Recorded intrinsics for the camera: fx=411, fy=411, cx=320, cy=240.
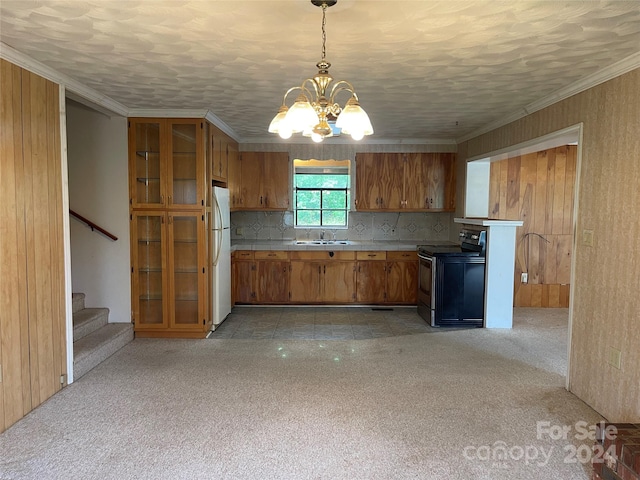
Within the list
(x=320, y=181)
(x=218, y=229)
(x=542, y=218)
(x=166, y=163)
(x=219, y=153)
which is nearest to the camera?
(x=166, y=163)

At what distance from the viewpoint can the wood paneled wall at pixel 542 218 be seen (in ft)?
18.8

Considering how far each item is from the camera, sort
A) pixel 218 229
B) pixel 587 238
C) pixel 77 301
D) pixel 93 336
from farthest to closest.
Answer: pixel 218 229, pixel 77 301, pixel 93 336, pixel 587 238

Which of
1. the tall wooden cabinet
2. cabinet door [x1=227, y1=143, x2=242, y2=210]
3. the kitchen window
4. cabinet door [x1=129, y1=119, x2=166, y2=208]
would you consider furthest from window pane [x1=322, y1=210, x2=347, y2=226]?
cabinet door [x1=129, y1=119, x2=166, y2=208]

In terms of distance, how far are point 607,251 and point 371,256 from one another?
10.4 feet

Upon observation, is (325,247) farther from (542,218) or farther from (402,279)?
(542,218)

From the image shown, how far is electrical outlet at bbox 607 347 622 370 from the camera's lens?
8.79ft

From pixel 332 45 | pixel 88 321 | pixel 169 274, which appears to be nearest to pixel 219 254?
pixel 169 274

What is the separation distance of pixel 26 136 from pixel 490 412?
143 inches

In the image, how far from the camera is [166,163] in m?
4.27

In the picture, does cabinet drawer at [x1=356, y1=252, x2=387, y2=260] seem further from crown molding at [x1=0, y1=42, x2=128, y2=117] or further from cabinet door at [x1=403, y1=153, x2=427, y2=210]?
crown molding at [x1=0, y1=42, x2=128, y2=117]

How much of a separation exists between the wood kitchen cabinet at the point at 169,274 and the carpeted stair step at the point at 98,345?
0.76 feet

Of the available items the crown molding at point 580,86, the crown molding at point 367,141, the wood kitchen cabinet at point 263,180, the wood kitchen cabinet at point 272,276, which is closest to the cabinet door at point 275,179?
the wood kitchen cabinet at point 263,180

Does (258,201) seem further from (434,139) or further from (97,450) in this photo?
(97,450)

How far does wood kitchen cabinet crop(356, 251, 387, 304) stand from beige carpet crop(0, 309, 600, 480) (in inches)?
65.0
